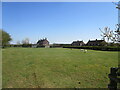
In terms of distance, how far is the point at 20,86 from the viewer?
5.35 meters

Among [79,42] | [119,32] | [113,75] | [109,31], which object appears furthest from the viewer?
[79,42]

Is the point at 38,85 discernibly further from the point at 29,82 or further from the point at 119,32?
the point at 119,32

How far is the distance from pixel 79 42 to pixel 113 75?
105m

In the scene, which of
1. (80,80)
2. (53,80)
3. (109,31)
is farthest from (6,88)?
(109,31)

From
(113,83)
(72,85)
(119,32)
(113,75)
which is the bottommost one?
(72,85)

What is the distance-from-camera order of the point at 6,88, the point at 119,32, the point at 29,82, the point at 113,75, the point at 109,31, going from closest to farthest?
the point at 119,32, the point at 109,31, the point at 113,75, the point at 6,88, the point at 29,82

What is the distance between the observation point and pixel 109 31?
3.17 m

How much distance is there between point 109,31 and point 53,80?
4.17 m

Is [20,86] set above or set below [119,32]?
below

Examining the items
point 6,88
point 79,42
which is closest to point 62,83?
point 6,88

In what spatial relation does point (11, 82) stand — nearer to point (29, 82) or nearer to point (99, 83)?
point (29, 82)

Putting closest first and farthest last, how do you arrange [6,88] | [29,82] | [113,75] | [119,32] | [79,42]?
[119,32], [113,75], [6,88], [29,82], [79,42]

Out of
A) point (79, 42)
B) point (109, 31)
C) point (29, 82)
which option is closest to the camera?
point (109, 31)

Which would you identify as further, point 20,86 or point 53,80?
point 53,80
